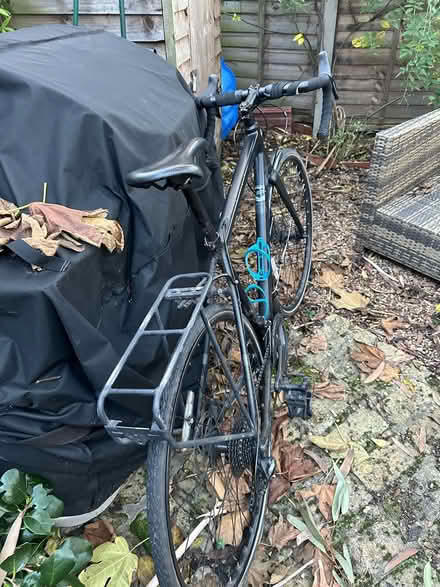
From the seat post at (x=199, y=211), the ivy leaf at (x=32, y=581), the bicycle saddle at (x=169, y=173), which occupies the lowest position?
the ivy leaf at (x=32, y=581)

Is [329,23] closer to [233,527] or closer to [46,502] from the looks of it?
[233,527]

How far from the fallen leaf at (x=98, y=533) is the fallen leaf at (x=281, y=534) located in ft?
2.02

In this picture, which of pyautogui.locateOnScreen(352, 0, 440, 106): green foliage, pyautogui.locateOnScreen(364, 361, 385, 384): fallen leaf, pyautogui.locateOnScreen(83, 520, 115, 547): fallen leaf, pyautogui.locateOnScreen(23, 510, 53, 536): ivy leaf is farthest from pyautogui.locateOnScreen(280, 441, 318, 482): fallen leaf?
pyautogui.locateOnScreen(352, 0, 440, 106): green foliage

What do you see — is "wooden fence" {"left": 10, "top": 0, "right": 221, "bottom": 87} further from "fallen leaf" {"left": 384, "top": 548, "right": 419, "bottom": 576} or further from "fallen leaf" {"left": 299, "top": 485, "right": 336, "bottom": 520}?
"fallen leaf" {"left": 384, "top": 548, "right": 419, "bottom": 576}

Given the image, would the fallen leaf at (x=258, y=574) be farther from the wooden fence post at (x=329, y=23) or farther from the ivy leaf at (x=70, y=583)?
the wooden fence post at (x=329, y=23)

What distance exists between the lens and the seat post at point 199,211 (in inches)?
48.2

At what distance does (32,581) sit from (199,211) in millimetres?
1172

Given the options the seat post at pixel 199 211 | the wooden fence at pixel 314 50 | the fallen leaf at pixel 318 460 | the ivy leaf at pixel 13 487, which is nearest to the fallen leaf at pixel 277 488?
the fallen leaf at pixel 318 460

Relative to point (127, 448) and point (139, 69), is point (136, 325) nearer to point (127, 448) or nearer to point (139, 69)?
point (127, 448)

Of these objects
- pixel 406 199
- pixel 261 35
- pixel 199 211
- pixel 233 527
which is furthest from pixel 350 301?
pixel 261 35

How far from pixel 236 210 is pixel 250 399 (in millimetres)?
677

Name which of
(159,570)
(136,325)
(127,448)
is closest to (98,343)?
(136,325)

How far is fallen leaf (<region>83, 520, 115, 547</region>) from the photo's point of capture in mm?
1665

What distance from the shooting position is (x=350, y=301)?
274 cm
